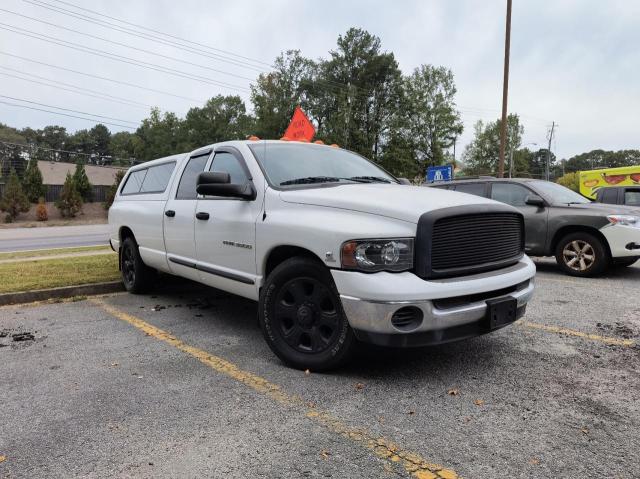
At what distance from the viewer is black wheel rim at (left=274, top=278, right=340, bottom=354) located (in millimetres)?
3393

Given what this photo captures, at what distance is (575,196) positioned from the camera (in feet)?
28.2

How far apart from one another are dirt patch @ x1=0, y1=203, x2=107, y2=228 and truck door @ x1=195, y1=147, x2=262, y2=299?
94.2ft

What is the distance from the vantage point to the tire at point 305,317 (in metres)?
3.33

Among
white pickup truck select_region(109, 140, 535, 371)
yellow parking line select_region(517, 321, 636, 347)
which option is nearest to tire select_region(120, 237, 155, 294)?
white pickup truck select_region(109, 140, 535, 371)

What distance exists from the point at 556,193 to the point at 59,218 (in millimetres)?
32640

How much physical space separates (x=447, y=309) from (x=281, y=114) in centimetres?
4948

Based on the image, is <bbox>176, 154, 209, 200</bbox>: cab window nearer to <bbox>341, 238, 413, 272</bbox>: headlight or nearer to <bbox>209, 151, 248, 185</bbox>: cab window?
<bbox>209, 151, 248, 185</bbox>: cab window

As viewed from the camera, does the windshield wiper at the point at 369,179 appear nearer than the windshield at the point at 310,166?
No

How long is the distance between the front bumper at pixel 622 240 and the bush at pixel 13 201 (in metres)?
33.0

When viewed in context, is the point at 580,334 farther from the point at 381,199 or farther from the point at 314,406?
the point at 314,406

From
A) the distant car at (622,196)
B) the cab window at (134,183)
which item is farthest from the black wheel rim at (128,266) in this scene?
the distant car at (622,196)

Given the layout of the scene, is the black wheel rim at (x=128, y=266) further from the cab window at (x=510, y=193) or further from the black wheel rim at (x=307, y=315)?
the cab window at (x=510, y=193)

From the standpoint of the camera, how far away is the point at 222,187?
13.0ft

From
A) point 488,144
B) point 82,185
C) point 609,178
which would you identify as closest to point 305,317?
point 609,178
